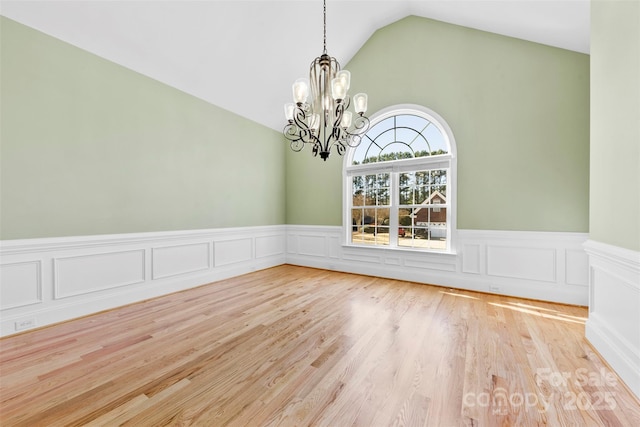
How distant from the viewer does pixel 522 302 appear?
330 cm

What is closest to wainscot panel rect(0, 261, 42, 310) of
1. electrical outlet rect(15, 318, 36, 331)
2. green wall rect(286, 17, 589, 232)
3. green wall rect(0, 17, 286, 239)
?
electrical outlet rect(15, 318, 36, 331)

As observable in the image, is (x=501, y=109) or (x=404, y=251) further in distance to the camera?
(x=404, y=251)

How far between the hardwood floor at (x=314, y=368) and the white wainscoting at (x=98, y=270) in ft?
0.80

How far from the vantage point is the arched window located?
4137mm

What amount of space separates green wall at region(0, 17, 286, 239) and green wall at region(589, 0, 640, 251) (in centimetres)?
451

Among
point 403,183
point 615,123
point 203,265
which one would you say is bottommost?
point 203,265

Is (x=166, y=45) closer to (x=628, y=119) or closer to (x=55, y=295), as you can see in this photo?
(x=55, y=295)

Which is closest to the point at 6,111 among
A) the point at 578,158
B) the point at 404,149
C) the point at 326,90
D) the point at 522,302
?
the point at 326,90

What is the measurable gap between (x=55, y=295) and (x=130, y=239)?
85 cm

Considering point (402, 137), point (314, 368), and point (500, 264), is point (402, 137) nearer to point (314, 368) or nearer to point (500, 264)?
point (500, 264)

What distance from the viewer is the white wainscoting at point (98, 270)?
2.49m

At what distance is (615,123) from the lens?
1.93 m

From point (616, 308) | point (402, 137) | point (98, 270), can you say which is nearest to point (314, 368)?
point (616, 308)

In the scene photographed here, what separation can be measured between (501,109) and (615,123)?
1912 mm
